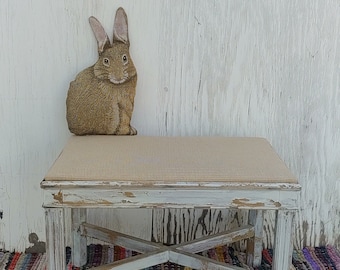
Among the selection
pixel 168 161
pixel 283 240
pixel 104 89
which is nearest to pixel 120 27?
pixel 104 89

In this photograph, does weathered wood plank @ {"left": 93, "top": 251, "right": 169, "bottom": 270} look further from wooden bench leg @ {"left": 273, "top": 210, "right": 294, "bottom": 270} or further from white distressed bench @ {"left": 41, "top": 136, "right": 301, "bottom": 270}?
wooden bench leg @ {"left": 273, "top": 210, "right": 294, "bottom": 270}

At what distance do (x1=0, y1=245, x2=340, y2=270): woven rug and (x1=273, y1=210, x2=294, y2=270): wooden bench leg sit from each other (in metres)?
0.37

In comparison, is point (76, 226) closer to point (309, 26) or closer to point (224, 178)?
point (224, 178)

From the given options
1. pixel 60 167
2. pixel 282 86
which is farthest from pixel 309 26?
pixel 60 167

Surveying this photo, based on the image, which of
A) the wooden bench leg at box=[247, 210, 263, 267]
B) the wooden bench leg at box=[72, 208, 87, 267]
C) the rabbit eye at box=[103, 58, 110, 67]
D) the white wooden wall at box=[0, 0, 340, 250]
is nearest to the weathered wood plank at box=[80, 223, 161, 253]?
the wooden bench leg at box=[72, 208, 87, 267]

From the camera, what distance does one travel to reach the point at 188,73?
4.10 ft

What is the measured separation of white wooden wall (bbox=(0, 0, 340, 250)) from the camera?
121 cm

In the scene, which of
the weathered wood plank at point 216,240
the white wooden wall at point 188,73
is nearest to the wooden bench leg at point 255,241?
the weathered wood plank at point 216,240

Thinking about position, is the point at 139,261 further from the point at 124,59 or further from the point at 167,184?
the point at 124,59

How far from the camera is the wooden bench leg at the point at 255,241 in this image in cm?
128

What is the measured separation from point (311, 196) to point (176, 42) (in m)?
0.60

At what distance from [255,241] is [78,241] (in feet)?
1.60

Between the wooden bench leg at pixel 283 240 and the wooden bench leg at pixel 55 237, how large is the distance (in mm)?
430

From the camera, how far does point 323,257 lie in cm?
136
